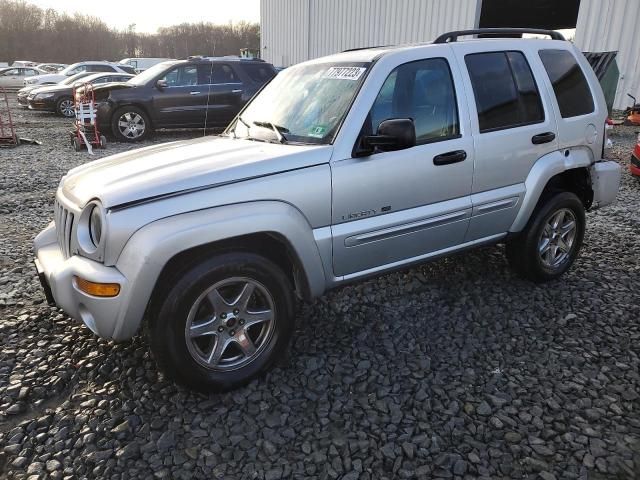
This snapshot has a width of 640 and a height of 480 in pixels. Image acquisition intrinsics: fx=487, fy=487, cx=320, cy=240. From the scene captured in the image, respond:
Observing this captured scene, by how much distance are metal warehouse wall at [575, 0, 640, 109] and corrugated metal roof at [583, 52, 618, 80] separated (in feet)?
2.96

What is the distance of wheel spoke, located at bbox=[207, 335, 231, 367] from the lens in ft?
8.82

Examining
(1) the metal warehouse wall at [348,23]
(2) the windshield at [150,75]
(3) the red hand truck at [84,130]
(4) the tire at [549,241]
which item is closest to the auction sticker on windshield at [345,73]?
(4) the tire at [549,241]

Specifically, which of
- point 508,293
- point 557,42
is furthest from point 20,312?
point 557,42

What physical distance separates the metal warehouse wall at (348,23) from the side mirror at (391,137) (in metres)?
14.8

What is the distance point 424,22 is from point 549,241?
15.3m

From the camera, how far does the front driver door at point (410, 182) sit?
9.41 ft

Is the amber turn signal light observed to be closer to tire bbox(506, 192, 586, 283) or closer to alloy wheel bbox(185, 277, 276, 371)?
alloy wheel bbox(185, 277, 276, 371)

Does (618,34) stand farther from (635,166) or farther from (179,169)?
(179,169)

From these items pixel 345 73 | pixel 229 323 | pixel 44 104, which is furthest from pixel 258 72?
pixel 229 323

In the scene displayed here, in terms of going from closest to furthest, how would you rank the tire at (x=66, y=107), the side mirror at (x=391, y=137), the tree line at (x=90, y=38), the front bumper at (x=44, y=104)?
the side mirror at (x=391, y=137) → the front bumper at (x=44, y=104) → the tire at (x=66, y=107) → the tree line at (x=90, y=38)

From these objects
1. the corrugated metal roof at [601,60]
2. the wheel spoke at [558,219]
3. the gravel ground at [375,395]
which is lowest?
the gravel ground at [375,395]

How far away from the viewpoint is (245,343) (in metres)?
2.76

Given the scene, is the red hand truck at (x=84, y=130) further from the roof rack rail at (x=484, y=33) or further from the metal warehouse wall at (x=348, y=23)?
the metal warehouse wall at (x=348, y=23)

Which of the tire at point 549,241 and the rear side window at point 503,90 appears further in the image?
the tire at point 549,241
